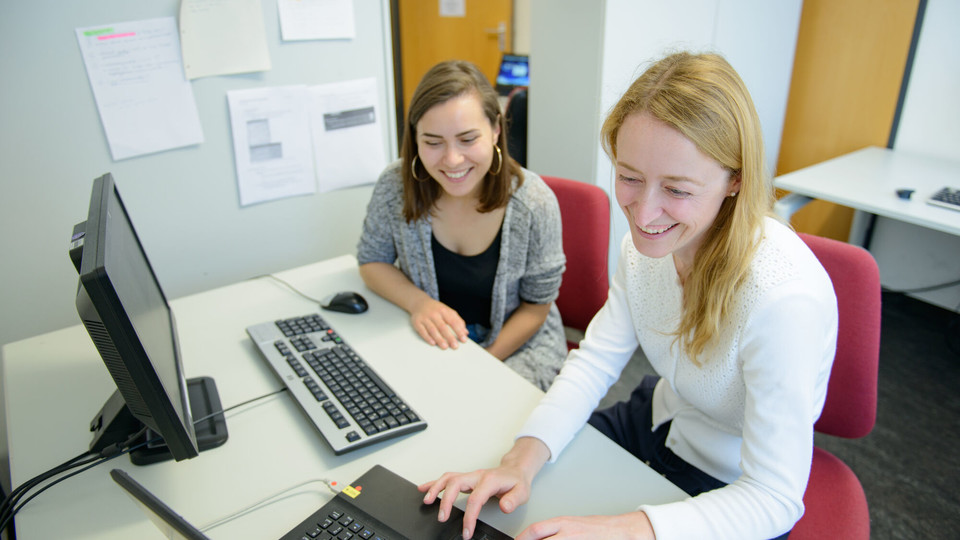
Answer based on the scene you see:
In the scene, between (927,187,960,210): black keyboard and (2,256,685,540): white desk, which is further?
(927,187,960,210): black keyboard

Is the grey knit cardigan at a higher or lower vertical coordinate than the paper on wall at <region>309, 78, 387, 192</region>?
lower

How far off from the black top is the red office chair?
0.67m

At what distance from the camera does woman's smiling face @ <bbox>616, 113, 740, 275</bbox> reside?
2.50 feet

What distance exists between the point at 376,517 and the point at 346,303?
2.01 ft

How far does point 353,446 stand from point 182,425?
0.24 m

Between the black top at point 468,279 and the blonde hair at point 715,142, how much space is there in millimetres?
569

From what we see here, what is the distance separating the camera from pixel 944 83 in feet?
7.90

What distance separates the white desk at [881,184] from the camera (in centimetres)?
184

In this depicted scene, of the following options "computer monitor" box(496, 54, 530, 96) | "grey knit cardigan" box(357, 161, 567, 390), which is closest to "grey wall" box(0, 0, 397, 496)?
"grey knit cardigan" box(357, 161, 567, 390)

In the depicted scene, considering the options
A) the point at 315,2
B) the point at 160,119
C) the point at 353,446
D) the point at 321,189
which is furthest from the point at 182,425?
the point at 315,2

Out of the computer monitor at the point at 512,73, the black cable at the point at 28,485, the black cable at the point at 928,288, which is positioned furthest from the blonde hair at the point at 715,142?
the computer monitor at the point at 512,73

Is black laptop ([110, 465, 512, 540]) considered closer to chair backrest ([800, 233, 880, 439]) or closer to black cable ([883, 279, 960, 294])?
chair backrest ([800, 233, 880, 439])

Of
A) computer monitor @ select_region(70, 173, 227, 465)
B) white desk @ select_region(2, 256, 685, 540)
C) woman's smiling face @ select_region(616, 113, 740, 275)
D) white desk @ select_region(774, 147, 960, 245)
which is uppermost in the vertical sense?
woman's smiling face @ select_region(616, 113, 740, 275)

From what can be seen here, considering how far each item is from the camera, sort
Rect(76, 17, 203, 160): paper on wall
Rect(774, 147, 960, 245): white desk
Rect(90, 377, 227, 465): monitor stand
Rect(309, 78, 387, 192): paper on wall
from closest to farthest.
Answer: Rect(90, 377, 227, 465): monitor stand → Rect(76, 17, 203, 160): paper on wall → Rect(309, 78, 387, 192): paper on wall → Rect(774, 147, 960, 245): white desk
